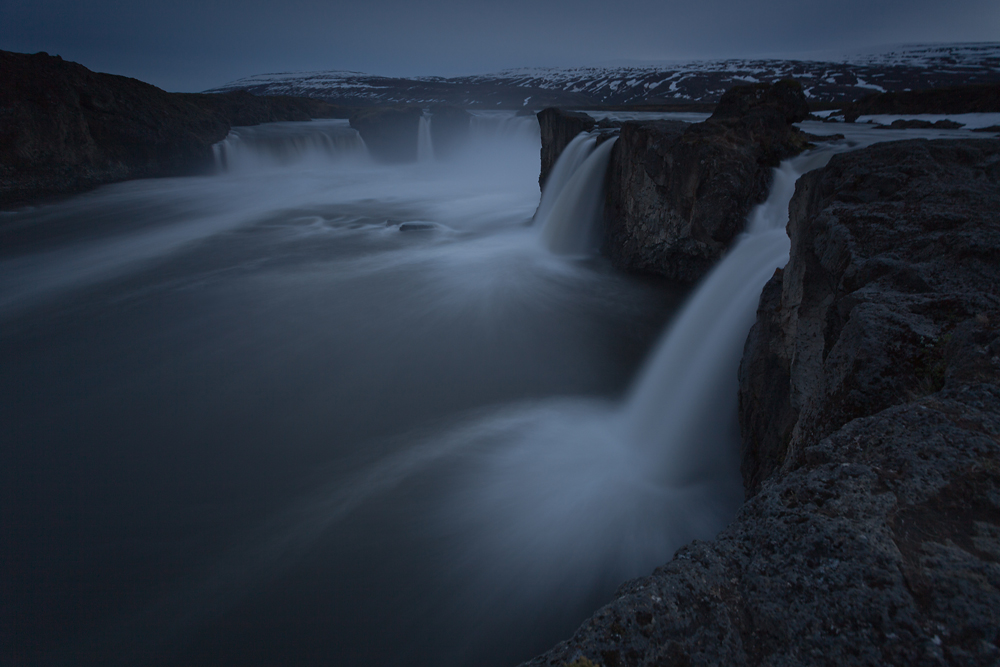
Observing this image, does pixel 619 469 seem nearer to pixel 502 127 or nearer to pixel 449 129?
pixel 502 127

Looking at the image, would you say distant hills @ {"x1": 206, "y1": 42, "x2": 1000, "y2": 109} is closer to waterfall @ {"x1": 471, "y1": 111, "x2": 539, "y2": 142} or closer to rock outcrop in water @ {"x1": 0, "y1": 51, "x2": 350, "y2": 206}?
waterfall @ {"x1": 471, "y1": 111, "x2": 539, "y2": 142}

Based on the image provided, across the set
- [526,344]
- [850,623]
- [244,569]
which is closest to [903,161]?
[850,623]

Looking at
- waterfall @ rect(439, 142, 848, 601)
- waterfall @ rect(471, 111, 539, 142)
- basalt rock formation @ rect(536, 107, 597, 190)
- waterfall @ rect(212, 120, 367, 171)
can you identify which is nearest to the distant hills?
waterfall @ rect(471, 111, 539, 142)

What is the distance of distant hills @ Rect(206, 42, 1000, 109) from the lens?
1291 inches

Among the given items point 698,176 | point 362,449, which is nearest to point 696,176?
point 698,176

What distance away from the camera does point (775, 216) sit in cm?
711

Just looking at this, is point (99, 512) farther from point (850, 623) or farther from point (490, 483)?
point (850, 623)

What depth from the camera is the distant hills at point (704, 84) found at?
3278cm

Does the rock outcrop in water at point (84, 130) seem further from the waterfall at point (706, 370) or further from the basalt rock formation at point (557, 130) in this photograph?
the waterfall at point (706, 370)

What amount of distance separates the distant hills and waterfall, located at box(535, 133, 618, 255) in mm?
20387

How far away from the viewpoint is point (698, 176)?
7609 mm

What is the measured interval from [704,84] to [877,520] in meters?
56.1

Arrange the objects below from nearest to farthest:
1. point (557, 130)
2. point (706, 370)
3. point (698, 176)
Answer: point (706, 370) → point (698, 176) → point (557, 130)

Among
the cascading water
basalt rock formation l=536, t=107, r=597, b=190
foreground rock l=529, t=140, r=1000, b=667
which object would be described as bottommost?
the cascading water
